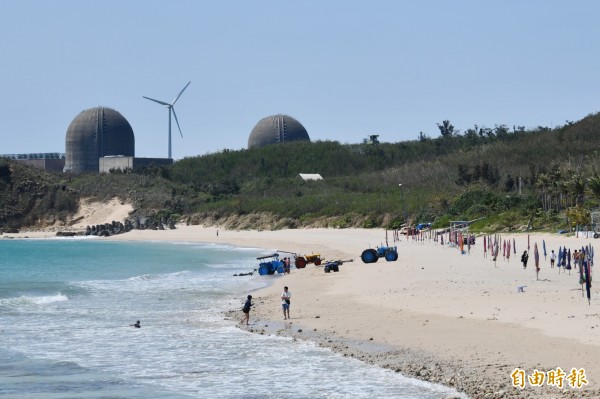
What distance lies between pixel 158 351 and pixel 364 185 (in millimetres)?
87284

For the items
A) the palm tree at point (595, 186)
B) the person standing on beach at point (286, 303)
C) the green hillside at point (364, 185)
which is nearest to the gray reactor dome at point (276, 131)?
the green hillside at point (364, 185)

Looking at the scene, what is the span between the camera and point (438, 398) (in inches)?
722

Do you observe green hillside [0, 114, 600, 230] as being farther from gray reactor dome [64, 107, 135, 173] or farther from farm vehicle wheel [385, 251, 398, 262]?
farm vehicle wheel [385, 251, 398, 262]

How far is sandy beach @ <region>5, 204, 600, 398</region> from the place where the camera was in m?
19.3

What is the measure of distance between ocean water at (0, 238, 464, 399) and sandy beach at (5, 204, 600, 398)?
106cm

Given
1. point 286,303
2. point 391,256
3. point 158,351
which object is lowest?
point 158,351

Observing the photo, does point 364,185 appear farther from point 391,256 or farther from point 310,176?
point 391,256

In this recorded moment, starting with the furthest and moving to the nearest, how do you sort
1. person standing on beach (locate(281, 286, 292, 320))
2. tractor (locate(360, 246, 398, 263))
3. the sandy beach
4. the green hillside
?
1. the green hillside
2. tractor (locate(360, 246, 398, 263))
3. person standing on beach (locate(281, 286, 292, 320))
4. the sandy beach

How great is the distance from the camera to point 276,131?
155m

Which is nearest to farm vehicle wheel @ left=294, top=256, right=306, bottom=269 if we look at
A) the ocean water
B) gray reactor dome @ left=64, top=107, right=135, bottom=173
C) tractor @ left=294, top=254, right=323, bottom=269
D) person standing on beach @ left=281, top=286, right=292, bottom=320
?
tractor @ left=294, top=254, right=323, bottom=269

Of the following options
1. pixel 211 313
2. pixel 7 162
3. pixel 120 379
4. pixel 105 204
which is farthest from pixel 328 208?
pixel 120 379

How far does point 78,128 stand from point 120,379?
13080 cm

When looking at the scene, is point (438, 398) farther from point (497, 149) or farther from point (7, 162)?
point (7, 162)

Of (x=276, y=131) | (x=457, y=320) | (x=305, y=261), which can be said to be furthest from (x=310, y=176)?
(x=457, y=320)
